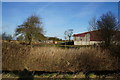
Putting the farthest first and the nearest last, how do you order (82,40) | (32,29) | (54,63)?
(82,40)
(32,29)
(54,63)

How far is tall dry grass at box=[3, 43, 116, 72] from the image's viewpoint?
163 inches

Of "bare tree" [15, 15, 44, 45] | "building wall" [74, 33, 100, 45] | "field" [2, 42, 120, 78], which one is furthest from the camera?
"building wall" [74, 33, 100, 45]

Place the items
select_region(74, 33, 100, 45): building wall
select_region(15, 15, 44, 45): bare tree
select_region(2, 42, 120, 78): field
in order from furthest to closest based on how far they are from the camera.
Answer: select_region(74, 33, 100, 45): building wall → select_region(15, 15, 44, 45): bare tree → select_region(2, 42, 120, 78): field

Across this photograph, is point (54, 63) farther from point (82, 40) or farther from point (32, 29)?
point (82, 40)

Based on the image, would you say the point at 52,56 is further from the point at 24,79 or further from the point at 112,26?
the point at 112,26

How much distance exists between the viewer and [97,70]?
4242mm

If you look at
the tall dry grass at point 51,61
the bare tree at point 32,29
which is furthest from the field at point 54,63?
the bare tree at point 32,29

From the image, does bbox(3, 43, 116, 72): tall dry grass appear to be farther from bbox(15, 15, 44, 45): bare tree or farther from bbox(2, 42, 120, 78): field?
bbox(15, 15, 44, 45): bare tree

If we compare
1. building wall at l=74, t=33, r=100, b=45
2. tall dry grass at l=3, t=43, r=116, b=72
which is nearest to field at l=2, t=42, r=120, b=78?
tall dry grass at l=3, t=43, r=116, b=72

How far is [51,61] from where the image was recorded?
424 cm

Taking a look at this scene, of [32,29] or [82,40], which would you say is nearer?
[32,29]

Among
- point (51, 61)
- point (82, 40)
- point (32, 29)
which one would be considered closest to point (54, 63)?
point (51, 61)

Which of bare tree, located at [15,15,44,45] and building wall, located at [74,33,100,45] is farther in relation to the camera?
building wall, located at [74,33,100,45]

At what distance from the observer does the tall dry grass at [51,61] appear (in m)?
4.14
